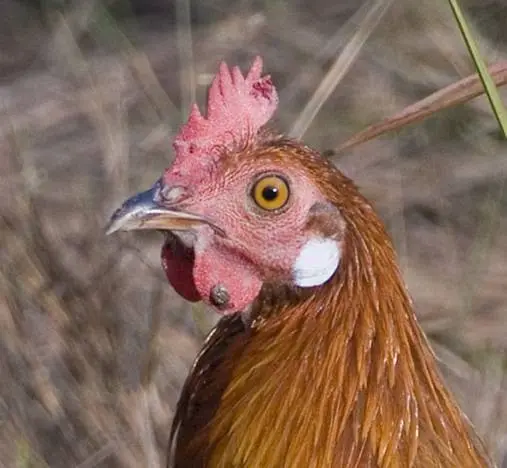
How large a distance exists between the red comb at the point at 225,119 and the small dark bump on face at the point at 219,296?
18cm

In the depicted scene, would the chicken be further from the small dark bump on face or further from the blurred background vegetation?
the blurred background vegetation

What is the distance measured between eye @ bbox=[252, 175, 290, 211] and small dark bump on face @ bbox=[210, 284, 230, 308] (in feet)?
0.44

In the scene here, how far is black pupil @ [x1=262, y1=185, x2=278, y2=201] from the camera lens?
2.09m

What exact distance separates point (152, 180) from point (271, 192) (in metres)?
1.87

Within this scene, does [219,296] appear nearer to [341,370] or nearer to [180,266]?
[180,266]

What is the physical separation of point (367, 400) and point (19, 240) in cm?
151

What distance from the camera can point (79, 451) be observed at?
342 centimetres

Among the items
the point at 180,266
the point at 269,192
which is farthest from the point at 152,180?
the point at 269,192

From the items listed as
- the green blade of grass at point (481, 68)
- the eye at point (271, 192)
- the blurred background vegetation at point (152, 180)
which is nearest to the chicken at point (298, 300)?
the eye at point (271, 192)

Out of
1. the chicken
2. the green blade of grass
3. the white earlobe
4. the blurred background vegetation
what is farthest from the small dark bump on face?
the blurred background vegetation

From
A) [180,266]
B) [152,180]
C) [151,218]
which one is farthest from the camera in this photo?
[152,180]

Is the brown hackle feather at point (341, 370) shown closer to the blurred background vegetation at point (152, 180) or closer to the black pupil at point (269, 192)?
the black pupil at point (269, 192)

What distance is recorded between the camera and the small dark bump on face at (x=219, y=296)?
2127 millimetres

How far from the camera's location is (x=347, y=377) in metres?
2.12
